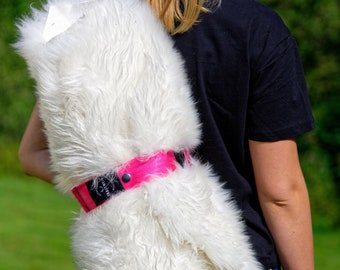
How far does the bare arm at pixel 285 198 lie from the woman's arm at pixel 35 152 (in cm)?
54

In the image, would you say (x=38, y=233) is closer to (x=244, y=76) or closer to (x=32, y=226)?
(x=32, y=226)

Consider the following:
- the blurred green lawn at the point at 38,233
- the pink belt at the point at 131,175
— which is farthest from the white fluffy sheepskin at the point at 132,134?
the blurred green lawn at the point at 38,233

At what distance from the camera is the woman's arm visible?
2.33 meters

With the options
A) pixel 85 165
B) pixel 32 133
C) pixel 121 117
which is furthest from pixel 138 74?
pixel 32 133

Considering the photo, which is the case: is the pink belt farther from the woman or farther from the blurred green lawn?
the blurred green lawn

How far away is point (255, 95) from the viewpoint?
7.16 feet

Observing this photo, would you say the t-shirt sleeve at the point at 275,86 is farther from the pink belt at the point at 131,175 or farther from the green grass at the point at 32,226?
the green grass at the point at 32,226

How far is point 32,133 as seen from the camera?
92.4 inches

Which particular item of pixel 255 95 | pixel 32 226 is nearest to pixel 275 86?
pixel 255 95

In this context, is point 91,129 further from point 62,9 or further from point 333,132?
point 333,132

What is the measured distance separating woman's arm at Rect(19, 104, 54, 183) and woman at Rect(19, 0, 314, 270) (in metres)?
0.41

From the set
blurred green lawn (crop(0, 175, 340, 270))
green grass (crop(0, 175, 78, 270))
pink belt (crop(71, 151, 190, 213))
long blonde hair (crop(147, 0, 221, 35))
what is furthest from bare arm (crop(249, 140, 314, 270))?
green grass (crop(0, 175, 78, 270))

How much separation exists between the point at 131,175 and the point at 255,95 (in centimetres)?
36

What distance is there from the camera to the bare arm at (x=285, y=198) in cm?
219
